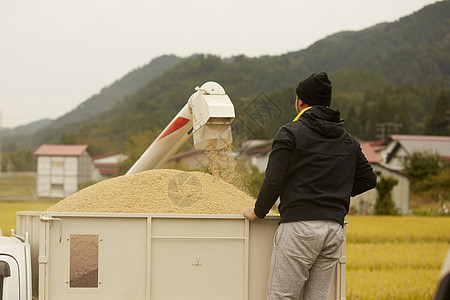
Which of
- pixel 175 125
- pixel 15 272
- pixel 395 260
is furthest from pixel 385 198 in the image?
pixel 15 272

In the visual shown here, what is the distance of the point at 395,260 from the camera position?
45.8ft

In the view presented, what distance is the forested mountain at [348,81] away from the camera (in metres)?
59.1

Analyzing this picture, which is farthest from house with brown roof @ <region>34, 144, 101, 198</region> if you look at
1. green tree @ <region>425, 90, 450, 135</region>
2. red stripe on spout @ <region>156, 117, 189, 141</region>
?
red stripe on spout @ <region>156, 117, 189, 141</region>

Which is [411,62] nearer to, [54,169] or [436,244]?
[54,169]

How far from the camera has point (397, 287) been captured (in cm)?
1055

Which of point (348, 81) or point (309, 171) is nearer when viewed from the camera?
point (309, 171)

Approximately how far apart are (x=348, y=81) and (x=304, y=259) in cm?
8278

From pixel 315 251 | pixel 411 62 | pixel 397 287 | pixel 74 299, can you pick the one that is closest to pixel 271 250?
pixel 315 251

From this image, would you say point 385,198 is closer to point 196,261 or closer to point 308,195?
point 196,261

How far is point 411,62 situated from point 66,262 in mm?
97509

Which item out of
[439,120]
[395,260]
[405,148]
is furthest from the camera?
[439,120]

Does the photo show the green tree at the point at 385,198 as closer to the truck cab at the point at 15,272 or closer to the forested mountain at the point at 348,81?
the forested mountain at the point at 348,81

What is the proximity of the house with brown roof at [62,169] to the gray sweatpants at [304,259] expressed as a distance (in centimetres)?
4002

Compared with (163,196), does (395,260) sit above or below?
below
